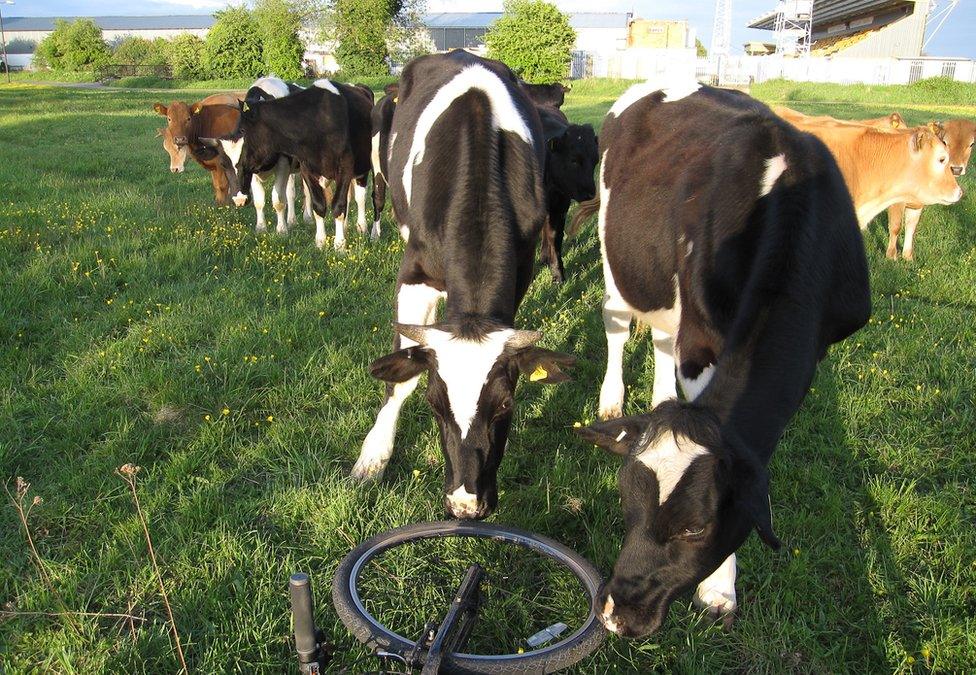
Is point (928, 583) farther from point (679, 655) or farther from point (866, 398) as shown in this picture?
point (866, 398)

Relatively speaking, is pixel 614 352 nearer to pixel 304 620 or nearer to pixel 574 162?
pixel 304 620

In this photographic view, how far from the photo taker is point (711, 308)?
3184 millimetres

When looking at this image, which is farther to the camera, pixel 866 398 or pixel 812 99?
pixel 812 99

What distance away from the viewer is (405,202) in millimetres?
4883

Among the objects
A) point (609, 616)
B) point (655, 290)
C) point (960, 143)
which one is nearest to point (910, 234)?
point (960, 143)

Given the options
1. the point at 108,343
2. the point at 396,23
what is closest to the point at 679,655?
the point at 108,343

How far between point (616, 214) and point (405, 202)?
1333mm

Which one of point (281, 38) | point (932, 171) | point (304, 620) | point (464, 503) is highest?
point (281, 38)

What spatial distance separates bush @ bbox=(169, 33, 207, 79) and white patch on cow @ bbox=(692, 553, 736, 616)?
60370 mm

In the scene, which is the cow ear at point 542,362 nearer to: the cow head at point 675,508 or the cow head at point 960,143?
the cow head at point 675,508

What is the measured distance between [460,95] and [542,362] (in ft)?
7.04

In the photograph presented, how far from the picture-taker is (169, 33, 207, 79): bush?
5650 cm

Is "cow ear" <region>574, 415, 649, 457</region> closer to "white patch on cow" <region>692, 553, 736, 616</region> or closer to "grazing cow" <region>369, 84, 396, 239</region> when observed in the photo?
"white patch on cow" <region>692, 553, 736, 616</region>

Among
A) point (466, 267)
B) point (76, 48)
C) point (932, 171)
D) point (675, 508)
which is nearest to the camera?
point (675, 508)
